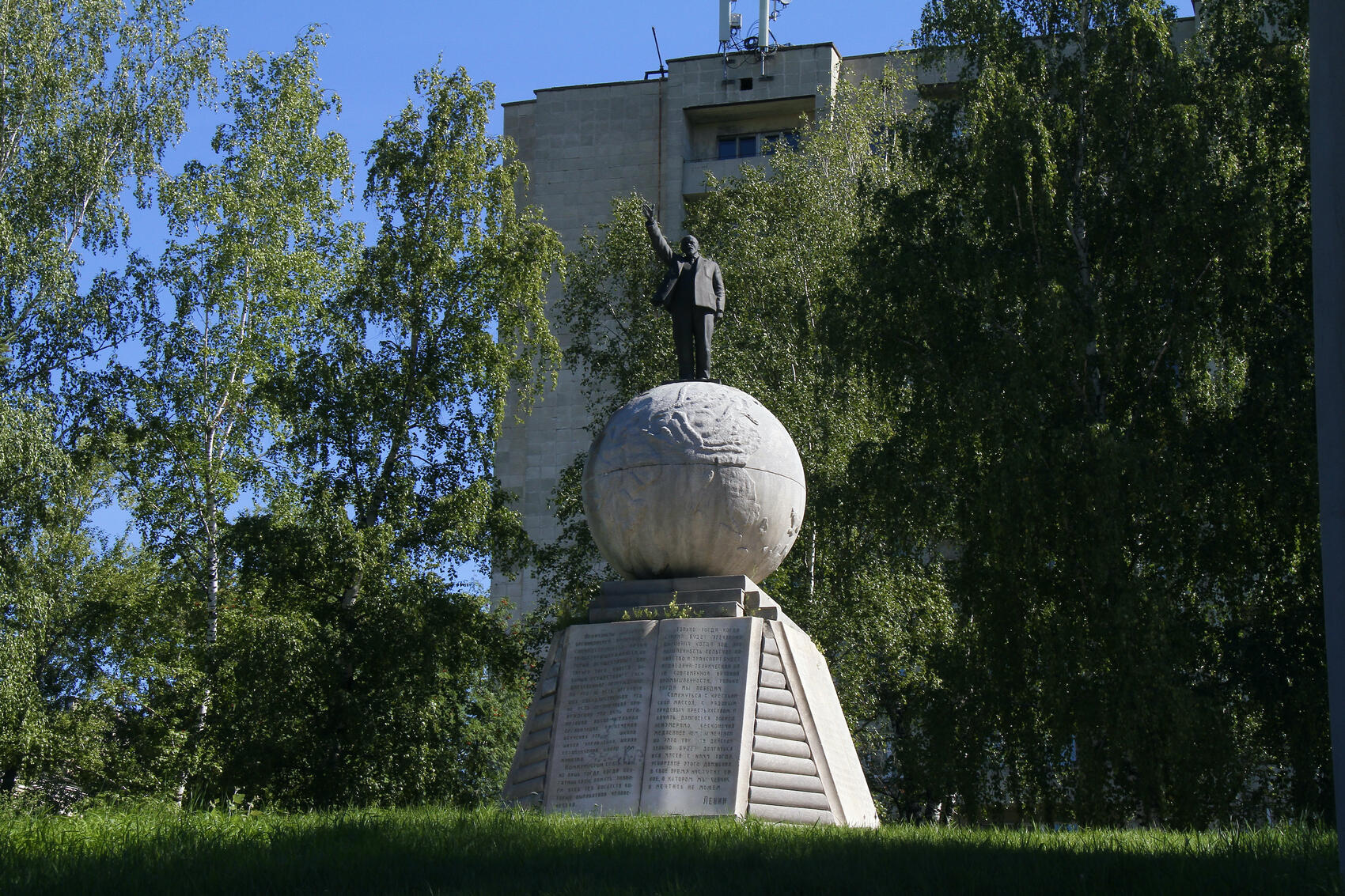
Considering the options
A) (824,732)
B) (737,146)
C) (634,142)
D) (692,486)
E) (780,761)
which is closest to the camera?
(780,761)

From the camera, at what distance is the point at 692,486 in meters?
11.9

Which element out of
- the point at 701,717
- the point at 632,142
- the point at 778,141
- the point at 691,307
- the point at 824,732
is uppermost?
the point at 632,142

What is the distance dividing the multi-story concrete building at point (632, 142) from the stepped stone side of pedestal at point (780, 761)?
25.5 metres

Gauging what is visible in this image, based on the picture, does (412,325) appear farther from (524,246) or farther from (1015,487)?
(1015,487)

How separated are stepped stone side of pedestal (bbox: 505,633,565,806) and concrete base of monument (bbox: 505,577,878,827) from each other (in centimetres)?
1

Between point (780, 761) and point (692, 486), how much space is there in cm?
239

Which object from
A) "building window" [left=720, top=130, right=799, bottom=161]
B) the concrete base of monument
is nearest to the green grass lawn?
the concrete base of monument

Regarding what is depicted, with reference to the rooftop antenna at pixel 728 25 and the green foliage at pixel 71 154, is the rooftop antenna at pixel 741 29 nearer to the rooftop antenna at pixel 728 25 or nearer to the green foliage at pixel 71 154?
the rooftop antenna at pixel 728 25

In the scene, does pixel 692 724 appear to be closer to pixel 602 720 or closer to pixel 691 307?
pixel 602 720

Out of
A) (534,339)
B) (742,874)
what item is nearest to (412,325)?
(534,339)

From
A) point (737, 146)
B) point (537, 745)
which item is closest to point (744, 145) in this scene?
point (737, 146)

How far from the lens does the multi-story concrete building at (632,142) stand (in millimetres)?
37156

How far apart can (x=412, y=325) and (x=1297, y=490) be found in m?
12.2

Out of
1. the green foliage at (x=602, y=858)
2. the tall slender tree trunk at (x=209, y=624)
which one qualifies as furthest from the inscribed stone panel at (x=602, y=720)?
the tall slender tree trunk at (x=209, y=624)
